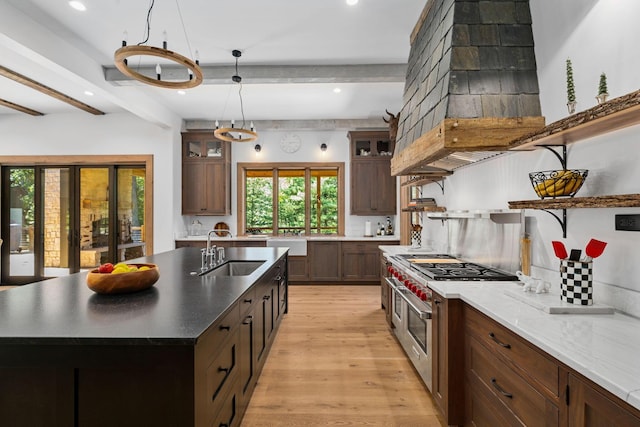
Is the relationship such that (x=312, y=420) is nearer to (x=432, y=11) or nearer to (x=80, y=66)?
(x=432, y=11)

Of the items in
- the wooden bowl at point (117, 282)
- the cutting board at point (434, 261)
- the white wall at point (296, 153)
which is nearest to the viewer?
the wooden bowl at point (117, 282)

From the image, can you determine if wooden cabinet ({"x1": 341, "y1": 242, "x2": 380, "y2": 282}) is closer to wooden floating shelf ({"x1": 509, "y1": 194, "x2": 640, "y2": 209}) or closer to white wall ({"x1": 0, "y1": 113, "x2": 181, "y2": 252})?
white wall ({"x1": 0, "y1": 113, "x2": 181, "y2": 252})

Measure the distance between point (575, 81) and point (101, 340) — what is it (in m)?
2.73

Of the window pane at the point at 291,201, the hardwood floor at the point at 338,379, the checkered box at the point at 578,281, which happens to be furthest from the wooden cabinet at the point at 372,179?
the checkered box at the point at 578,281

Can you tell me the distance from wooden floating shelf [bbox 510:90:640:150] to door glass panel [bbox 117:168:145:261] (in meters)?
6.19

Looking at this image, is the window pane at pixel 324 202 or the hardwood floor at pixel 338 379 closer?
the hardwood floor at pixel 338 379

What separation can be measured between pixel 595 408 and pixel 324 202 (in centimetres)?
596

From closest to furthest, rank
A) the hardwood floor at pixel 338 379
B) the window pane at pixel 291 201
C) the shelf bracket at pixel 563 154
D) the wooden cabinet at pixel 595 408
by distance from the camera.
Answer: the wooden cabinet at pixel 595 408 < the shelf bracket at pixel 563 154 < the hardwood floor at pixel 338 379 < the window pane at pixel 291 201

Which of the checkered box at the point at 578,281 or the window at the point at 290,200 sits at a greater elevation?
the window at the point at 290,200

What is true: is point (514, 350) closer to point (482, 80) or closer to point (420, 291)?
point (420, 291)

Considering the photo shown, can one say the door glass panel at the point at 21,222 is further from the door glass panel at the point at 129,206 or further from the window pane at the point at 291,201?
the window pane at the point at 291,201

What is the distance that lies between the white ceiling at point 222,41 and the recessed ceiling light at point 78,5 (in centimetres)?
4

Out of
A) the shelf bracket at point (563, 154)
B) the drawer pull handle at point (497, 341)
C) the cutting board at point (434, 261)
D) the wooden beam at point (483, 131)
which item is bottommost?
the drawer pull handle at point (497, 341)

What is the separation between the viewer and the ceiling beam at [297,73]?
4.11 m
